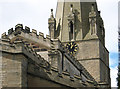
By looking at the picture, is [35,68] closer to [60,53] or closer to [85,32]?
[60,53]

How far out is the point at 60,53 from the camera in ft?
134

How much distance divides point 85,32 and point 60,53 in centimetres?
2648

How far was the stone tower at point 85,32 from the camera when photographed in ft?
213

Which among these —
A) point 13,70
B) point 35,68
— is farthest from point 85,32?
point 13,70

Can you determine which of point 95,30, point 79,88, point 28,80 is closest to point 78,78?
point 79,88

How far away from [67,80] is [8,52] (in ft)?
17.2

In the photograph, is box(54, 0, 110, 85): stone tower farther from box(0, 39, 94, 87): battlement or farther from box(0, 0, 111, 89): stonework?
box(0, 39, 94, 87): battlement

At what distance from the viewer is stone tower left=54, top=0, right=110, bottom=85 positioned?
64938mm

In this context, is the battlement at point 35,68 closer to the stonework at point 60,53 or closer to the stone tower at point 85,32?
the stonework at point 60,53

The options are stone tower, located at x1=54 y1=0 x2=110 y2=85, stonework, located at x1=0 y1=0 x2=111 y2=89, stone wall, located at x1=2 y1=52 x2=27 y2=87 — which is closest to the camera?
stone wall, located at x1=2 y1=52 x2=27 y2=87

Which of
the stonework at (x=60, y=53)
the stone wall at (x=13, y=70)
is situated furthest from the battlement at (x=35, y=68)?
the stone wall at (x=13, y=70)

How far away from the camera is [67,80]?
91.9 ft

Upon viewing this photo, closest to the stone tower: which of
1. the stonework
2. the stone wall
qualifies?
the stonework

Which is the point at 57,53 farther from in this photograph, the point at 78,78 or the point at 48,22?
the point at 48,22
